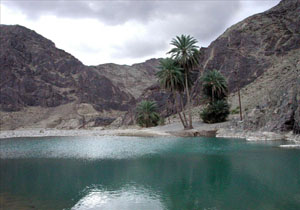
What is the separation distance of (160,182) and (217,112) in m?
36.8

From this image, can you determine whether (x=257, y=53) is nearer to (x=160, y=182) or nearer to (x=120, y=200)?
(x=160, y=182)

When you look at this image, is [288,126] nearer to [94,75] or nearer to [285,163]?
[285,163]

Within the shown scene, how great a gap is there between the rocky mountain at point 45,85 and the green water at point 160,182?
330 ft

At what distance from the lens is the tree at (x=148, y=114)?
6750cm

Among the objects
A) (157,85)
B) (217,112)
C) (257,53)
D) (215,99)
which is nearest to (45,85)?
(157,85)

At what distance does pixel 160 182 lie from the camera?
16.9m

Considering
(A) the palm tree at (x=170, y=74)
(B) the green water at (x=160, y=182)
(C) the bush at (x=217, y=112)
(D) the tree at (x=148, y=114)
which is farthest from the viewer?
(D) the tree at (x=148, y=114)

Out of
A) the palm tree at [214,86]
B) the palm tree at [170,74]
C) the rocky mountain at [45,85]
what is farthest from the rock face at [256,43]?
the rocky mountain at [45,85]

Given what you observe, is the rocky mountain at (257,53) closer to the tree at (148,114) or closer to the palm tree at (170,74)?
the tree at (148,114)

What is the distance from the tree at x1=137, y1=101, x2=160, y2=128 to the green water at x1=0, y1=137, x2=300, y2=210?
41474 millimetres

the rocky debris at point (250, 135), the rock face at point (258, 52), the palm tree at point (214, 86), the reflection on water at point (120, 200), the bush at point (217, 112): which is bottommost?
the reflection on water at point (120, 200)

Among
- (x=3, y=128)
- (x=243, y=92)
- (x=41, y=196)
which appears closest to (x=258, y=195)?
(x=41, y=196)

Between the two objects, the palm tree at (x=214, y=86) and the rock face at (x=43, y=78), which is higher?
the rock face at (x=43, y=78)

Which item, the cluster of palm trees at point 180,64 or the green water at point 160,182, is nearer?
the green water at point 160,182
